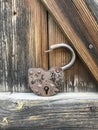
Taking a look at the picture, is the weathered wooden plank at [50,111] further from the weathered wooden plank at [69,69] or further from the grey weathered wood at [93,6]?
the grey weathered wood at [93,6]

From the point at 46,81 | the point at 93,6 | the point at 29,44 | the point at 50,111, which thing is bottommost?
the point at 50,111

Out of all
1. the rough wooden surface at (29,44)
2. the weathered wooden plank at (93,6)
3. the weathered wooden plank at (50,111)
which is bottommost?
the weathered wooden plank at (50,111)

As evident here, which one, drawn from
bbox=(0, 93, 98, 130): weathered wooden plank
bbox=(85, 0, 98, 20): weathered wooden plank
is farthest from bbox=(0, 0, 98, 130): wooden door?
bbox=(85, 0, 98, 20): weathered wooden plank

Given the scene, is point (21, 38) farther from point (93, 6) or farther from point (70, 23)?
point (93, 6)

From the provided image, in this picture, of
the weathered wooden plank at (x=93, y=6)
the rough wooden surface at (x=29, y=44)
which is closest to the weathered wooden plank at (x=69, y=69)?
the rough wooden surface at (x=29, y=44)

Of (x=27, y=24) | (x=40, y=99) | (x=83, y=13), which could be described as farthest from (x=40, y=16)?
(x=40, y=99)

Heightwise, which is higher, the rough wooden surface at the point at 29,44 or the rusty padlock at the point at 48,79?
the rough wooden surface at the point at 29,44

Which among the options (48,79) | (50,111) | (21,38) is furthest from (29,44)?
(50,111)
